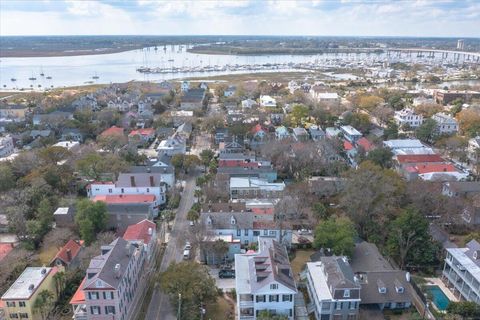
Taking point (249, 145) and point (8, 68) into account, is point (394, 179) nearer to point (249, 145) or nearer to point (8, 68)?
point (249, 145)

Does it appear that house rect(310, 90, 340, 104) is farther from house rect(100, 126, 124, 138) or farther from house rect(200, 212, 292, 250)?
house rect(200, 212, 292, 250)

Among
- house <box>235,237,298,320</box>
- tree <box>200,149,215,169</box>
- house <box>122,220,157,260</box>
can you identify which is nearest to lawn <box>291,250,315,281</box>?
house <box>235,237,298,320</box>

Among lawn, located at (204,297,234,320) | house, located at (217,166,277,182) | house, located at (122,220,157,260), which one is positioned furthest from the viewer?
house, located at (217,166,277,182)

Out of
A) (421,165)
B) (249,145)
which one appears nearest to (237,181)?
(249,145)

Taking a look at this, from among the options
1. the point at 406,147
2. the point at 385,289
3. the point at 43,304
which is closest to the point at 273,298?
the point at 385,289

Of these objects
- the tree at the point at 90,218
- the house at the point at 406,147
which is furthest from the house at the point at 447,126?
the tree at the point at 90,218
